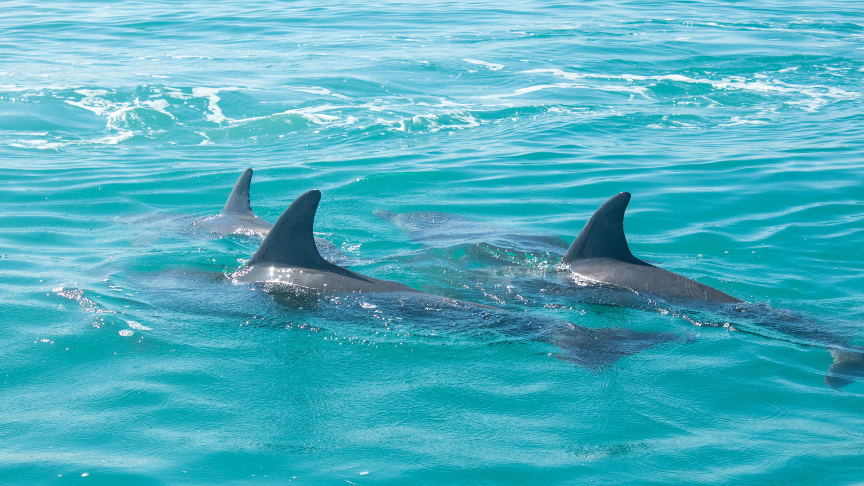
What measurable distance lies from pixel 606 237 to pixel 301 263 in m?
3.55

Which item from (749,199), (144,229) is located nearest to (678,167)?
(749,199)

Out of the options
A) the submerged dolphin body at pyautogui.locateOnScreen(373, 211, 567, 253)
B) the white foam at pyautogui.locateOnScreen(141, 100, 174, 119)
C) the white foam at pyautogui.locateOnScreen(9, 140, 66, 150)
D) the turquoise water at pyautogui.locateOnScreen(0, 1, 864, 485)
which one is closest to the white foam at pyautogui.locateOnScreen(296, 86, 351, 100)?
the turquoise water at pyautogui.locateOnScreen(0, 1, 864, 485)

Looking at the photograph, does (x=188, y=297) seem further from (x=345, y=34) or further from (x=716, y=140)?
(x=345, y=34)

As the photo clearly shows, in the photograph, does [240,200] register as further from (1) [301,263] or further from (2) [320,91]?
(2) [320,91]

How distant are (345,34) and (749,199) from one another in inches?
872

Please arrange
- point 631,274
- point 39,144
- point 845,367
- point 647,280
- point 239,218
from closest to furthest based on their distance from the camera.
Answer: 1. point 845,367
2. point 647,280
3. point 631,274
4. point 239,218
5. point 39,144

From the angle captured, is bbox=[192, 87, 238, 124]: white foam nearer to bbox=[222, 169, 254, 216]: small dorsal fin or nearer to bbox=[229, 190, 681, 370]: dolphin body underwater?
bbox=[222, 169, 254, 216]: small dorsal fin

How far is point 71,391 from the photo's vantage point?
6.34 meters

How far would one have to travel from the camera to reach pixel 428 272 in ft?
30.9

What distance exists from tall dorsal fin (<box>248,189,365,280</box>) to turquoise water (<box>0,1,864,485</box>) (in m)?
0.60

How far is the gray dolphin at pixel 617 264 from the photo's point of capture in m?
8.38

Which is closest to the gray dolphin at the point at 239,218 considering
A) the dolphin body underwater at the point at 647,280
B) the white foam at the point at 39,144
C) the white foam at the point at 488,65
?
the dolphin body underwater at the point at 647,280

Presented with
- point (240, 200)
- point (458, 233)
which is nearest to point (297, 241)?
point (458, 233)

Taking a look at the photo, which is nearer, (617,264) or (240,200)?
(617,264)
